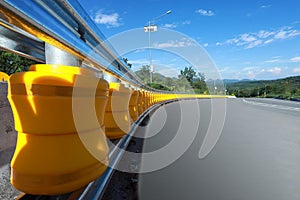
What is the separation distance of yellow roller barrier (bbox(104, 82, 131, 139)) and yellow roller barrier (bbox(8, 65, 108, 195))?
116 cm

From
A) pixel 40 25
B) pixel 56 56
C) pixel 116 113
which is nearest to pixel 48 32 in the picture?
pixel 40 25

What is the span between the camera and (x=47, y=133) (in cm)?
110

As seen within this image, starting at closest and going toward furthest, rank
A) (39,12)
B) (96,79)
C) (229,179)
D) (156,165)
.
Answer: (39,12)
(96,79)
(229,179)
(156,165)

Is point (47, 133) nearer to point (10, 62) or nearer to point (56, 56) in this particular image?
point (56, 56)

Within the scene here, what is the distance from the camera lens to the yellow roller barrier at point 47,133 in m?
1.06

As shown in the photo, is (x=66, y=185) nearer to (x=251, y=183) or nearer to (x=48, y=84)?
(x=48, y=84)

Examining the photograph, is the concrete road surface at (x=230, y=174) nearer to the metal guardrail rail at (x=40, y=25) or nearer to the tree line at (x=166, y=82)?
the metal guardrail rail at (x=40, y=25)

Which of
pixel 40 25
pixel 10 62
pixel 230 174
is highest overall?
pixel 10 62

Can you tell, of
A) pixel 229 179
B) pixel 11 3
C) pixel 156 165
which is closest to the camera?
pixel 11 3

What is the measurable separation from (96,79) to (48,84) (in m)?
0.34

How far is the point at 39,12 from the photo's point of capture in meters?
1.18

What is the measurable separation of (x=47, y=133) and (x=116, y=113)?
1.41 meters

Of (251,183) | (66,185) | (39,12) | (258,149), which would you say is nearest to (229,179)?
(251,183)

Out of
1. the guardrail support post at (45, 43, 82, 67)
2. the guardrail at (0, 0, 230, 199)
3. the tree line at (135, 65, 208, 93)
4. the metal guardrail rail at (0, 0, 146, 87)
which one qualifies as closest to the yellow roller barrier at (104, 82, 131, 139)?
the guardrail at (0, 0, 230, 199)
